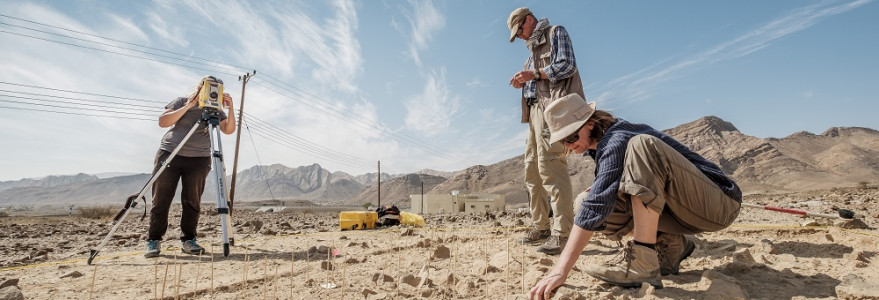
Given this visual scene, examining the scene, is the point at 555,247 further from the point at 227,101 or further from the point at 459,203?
the point at 459,203

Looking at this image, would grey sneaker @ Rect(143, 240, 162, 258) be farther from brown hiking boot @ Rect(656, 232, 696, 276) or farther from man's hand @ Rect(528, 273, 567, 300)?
brown hiking boot @ Rect(656, 232, 696, 276)

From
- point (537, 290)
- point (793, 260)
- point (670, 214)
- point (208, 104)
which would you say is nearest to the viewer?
point (537, 290)

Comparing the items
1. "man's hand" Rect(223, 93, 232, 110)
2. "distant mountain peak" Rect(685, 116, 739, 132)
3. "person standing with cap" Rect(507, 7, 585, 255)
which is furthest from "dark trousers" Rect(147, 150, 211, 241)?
"distant mountain peak" Rect(685, 116, 739, 132)

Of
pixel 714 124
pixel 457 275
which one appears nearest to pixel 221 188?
pixel 457 275

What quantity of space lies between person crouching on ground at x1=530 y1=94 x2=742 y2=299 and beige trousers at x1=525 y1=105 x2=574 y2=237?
0.77 m

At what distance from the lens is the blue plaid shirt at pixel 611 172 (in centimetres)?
171

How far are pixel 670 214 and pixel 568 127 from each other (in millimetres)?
746

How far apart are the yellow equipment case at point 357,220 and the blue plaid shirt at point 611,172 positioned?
200 inches

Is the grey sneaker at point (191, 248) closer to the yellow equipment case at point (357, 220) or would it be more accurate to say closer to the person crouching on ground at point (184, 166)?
the person crouching on ground at point (184, 166)

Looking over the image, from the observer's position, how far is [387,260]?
3.28 metres

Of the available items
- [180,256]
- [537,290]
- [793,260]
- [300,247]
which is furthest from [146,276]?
[793,260]

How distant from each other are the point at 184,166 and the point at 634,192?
3.77m

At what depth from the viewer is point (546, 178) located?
3.13 meters

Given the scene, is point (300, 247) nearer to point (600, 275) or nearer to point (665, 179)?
point (600, 275)
